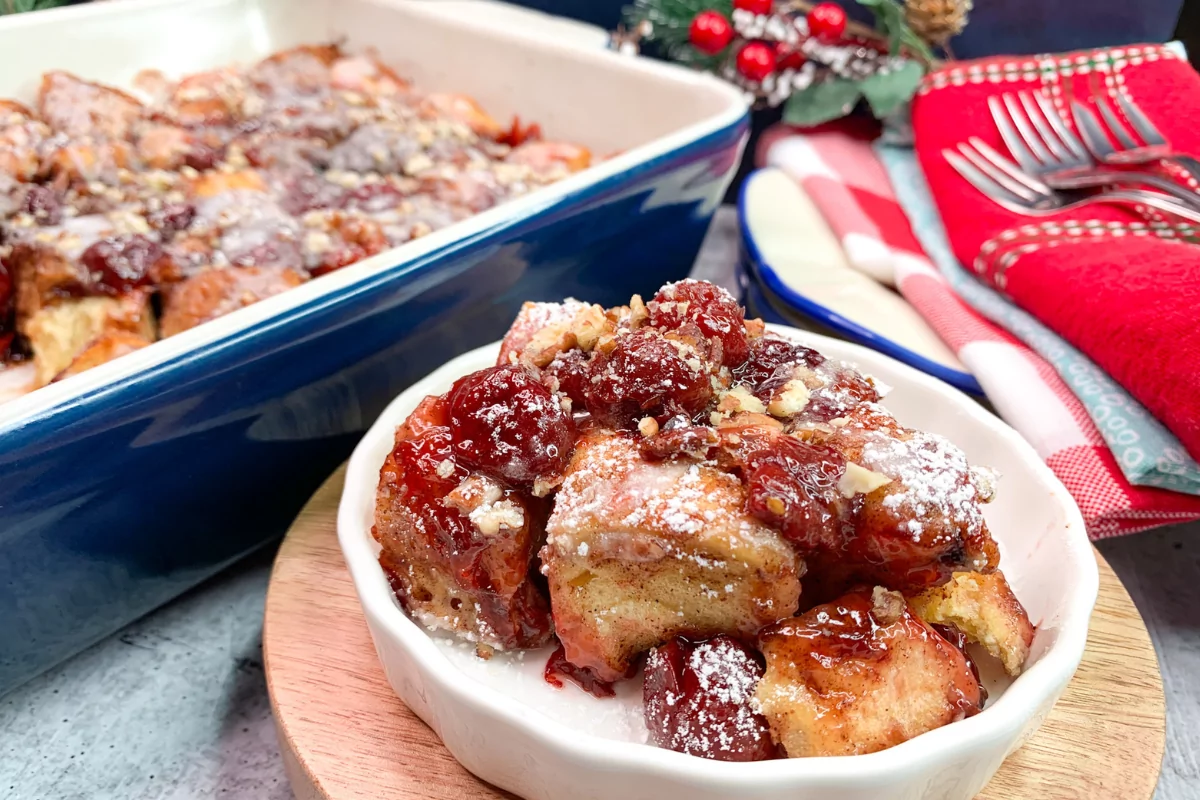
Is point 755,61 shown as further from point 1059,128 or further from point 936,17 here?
point 1059,128

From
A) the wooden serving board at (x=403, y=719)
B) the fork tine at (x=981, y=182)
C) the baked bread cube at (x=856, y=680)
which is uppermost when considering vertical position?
the fork tine at (x=981, y=182)

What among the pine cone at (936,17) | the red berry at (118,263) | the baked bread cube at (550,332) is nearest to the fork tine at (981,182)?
the pine cone at (936,17)

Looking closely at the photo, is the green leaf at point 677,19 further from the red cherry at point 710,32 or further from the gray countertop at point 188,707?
the gray countertop at point 188,707

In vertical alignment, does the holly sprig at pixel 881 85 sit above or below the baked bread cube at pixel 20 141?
above

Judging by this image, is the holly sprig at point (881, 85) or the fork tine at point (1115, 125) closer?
the fork tine at point (1115, 125)

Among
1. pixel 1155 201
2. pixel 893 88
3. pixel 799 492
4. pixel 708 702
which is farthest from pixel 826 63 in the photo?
pixel 708 702
